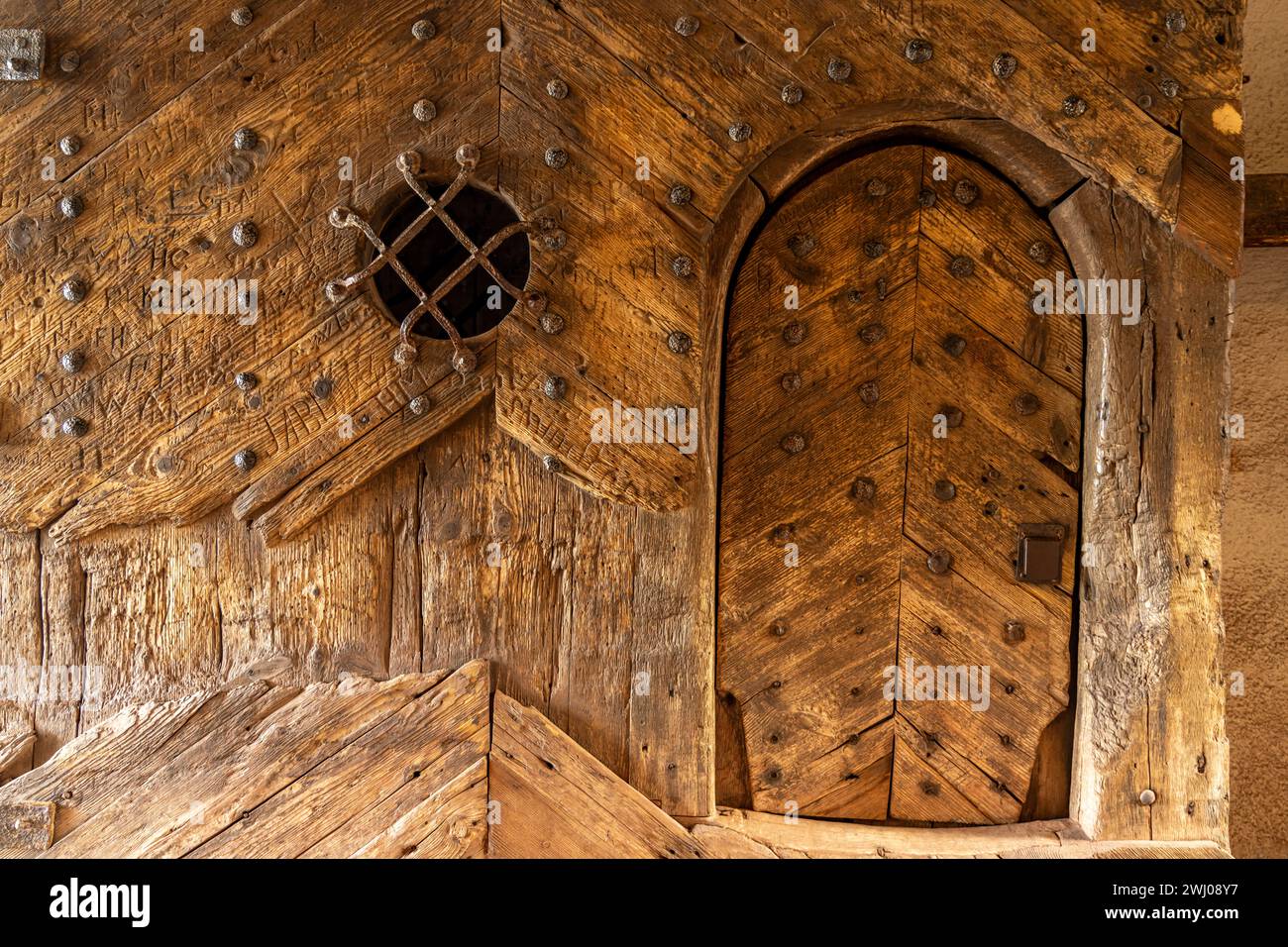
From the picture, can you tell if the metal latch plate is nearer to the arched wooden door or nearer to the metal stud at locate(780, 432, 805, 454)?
the arched wooden door

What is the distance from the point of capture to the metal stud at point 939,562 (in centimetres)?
245

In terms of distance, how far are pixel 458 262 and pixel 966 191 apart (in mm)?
1301

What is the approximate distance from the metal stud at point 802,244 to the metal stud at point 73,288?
1.65 metres

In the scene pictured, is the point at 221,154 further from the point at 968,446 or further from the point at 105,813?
the point at 968,446

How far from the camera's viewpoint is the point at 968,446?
8.02 ft

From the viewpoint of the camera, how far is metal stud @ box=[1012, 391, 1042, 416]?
243cm

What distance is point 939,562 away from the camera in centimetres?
245

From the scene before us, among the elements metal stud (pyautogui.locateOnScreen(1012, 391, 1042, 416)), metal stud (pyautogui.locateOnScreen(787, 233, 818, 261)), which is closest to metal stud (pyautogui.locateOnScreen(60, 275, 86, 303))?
metal stud (pyautogui.locateOnScreen(787, 233, 818, 261))

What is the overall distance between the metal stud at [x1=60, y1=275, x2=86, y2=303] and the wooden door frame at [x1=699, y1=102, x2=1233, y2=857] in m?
1.44

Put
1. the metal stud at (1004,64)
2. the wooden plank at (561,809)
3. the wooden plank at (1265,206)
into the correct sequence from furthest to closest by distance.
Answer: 1. the wooden plank at (1265,206)
2. the wooden plank at (561,809)
3. the metal stud at (1004,64)

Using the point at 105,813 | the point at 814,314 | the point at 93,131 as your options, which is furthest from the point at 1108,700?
the point at 93,131

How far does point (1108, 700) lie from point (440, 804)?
1.61 metres

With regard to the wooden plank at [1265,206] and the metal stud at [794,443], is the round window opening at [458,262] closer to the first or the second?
the metal stud at [794,443]

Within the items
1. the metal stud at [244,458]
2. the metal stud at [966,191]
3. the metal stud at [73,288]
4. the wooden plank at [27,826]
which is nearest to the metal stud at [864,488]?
the metal stud at [966,191]
